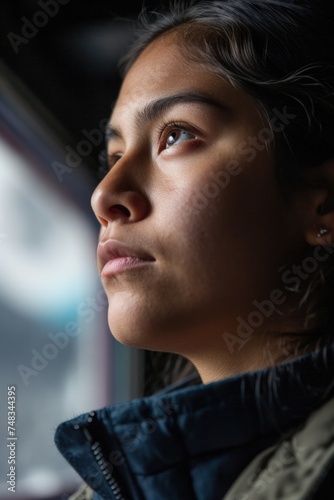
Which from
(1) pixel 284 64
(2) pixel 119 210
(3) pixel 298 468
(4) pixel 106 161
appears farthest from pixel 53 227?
(3) pixel 298 468

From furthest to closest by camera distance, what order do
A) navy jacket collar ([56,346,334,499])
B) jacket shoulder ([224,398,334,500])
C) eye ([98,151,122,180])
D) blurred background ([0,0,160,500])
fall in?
blurred background ([0,0,160,500]) → eye ([98,151,122,180]) → navy jacket collar ([56,346,334,499]) → jacket shoulder ([224,398,334,500])

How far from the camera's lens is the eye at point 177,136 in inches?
36.0

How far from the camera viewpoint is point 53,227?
55.6 inches

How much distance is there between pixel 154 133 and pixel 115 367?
2.76ft

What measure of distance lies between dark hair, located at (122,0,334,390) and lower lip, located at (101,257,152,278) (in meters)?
0.23

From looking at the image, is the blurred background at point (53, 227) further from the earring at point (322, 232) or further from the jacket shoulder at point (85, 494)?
the earring at point (322, 232)

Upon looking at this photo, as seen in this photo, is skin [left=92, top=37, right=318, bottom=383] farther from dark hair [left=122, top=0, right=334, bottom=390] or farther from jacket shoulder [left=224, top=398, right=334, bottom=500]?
jacket shoulder [left=224, top=398, right=334, bottom=500]

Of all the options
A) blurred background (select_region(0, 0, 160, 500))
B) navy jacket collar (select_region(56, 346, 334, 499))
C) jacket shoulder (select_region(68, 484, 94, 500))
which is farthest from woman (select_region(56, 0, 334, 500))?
blurred background (select_region(0, 0, 160, 500))

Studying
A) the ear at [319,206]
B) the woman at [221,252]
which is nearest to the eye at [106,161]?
the woman at [221,252]

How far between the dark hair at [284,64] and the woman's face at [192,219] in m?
0.02

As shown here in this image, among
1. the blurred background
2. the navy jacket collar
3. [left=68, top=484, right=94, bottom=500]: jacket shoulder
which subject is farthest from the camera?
the blurred background

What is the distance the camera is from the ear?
0.91 meters

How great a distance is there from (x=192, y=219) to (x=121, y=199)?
4.1 inches

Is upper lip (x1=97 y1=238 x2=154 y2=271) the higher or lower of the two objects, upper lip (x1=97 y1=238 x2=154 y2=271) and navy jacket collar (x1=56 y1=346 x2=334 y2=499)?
the higher
